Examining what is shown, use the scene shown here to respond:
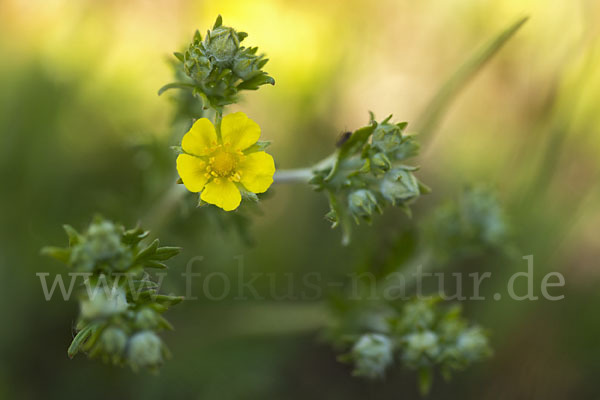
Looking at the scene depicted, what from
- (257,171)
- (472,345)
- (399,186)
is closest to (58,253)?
(257,171)

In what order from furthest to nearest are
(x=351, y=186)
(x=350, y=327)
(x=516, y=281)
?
1. (x=516, y=281)
2. (x=350, y=327)
3. (x=351, y=186)

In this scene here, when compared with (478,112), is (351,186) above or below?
below

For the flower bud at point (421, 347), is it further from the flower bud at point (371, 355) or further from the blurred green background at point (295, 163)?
the blurred green background at point (295, 163)

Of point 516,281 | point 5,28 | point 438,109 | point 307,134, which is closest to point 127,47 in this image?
point 5,28

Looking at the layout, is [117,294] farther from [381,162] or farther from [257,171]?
[381,162]

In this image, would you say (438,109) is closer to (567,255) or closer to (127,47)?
(567,255)

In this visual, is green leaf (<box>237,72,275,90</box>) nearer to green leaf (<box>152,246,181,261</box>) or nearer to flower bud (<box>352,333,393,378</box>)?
green leaf (<box>152,246,181,261</box>)

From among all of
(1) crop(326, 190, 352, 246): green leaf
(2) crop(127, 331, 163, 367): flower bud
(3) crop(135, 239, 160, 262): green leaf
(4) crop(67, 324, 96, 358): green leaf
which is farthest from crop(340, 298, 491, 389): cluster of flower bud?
(4) crop(67, 324, 96, 358): green leaf

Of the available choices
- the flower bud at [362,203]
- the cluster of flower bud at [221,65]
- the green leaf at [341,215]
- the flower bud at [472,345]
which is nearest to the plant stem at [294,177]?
the green leaf at [341,215]
